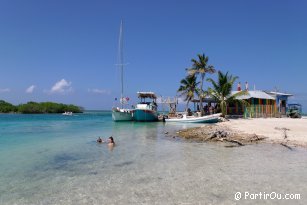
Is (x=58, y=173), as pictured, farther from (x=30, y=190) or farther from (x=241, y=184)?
(x=241, y=184)

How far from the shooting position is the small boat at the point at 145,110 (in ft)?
125

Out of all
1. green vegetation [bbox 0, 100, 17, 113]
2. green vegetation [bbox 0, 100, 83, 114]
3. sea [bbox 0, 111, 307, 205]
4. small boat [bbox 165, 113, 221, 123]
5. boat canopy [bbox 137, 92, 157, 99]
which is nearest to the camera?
sea [bbox 0, 111, 307, 205]

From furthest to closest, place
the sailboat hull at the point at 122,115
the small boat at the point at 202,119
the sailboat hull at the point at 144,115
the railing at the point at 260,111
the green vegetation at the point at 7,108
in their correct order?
the green vegetation at the point at 7,108, the sailboat hull at the point at 122,115, the sailboat hull at the point at 144,115, the railing at the point at 260,111, the small boat at the point at 202,119

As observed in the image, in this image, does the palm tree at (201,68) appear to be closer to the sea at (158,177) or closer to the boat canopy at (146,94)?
the boat canopy at (146,94)

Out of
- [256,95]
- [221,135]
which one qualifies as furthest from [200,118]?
[221,135]

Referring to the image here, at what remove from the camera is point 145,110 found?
38062mm

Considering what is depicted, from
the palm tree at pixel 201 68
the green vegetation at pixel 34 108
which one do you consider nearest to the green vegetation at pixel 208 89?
the palm tree at pixel 201 68

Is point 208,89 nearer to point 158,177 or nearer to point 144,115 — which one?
point 144,115

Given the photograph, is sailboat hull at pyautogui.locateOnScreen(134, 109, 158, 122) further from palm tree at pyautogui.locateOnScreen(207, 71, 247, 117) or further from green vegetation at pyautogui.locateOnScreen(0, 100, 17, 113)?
green vegetation at pyautogui.locateOnScreen(0, 100, 17, 113)

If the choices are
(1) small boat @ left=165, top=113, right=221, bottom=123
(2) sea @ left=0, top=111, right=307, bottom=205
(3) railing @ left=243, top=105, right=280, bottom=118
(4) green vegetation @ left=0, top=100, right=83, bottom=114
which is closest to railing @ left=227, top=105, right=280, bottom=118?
(3) railing @ left=243, top=105, right=280, bottom=118

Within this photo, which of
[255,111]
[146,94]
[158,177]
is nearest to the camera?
[158,177]

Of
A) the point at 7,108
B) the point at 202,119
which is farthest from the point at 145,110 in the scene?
the point at 7,108

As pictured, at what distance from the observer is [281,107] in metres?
41.8

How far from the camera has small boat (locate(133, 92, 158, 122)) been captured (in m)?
38.1
